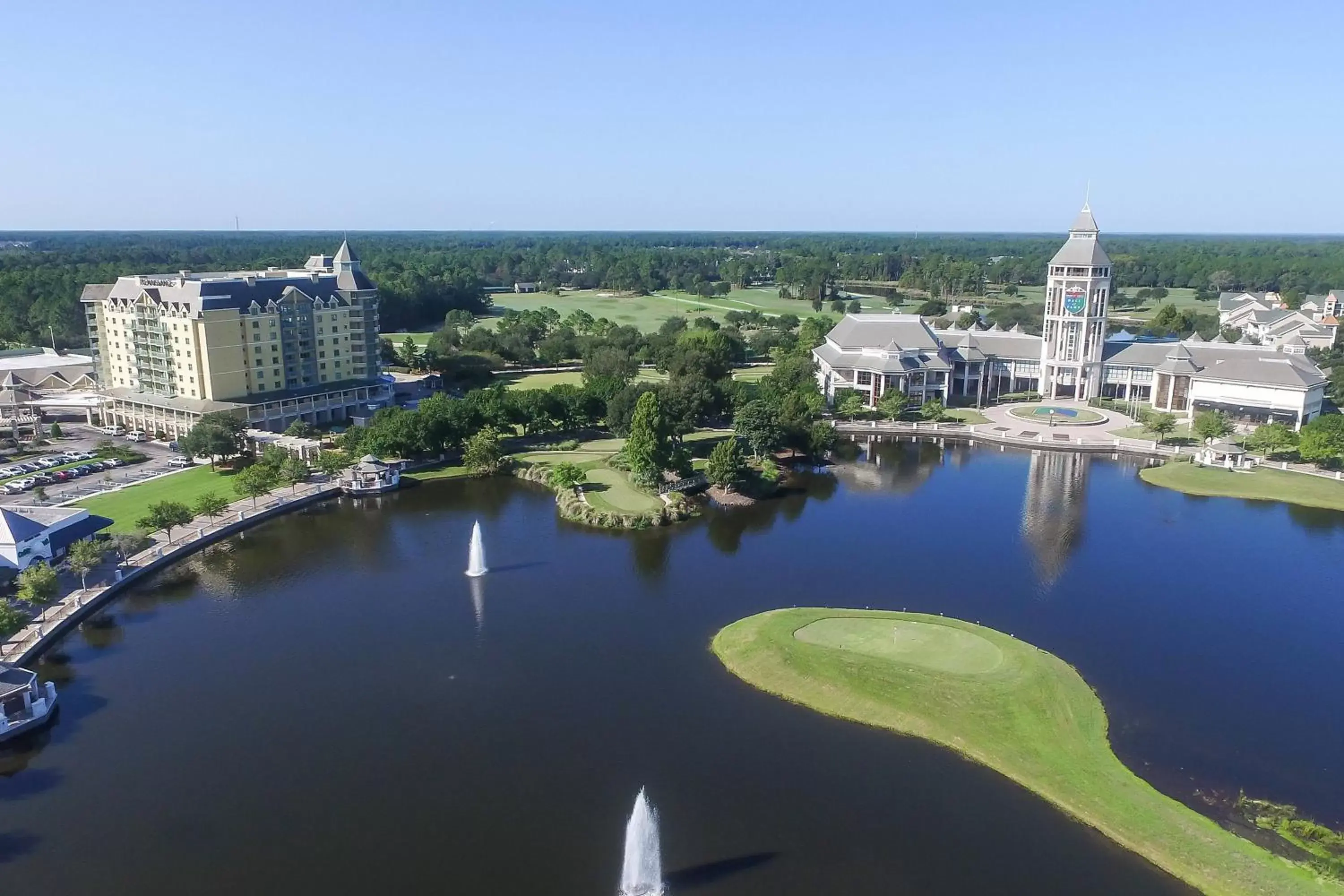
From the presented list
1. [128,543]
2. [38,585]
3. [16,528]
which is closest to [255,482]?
[128,543]

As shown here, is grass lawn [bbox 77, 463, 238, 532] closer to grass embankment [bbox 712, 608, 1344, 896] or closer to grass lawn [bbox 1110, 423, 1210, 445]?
grass embankment [bbox 712, 608, 1344, 896]

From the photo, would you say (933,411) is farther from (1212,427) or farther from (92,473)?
(92,473)

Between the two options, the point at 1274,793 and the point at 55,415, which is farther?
the point at 55,415

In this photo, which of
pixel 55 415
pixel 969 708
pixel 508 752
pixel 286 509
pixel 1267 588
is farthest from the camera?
pixel 55 415

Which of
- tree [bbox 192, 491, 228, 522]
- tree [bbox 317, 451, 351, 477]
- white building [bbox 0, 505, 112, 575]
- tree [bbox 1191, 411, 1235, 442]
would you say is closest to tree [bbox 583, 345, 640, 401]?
tree [bbox 317, 451, 351, 477]

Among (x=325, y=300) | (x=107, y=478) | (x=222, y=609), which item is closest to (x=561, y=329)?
(x=325, y=300)

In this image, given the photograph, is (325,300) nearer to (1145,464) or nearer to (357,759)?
(357,759)
